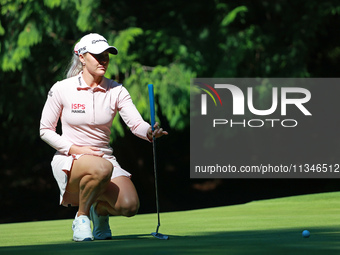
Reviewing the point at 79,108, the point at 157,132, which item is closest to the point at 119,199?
the point at 157,132

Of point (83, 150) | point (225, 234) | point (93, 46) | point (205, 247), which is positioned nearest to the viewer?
point (205, 247)

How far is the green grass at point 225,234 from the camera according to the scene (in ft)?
14.2

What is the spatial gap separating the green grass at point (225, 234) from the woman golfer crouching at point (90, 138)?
274mm

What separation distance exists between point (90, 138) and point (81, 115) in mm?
185

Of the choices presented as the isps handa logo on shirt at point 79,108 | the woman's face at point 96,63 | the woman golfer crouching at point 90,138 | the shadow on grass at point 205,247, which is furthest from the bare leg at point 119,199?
the woman's face at point 96,63

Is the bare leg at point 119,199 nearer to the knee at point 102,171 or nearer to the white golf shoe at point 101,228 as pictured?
the white golf shoe at point 101,228

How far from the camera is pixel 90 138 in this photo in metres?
5.54

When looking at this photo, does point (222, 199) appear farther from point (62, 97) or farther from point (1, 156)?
point (62, 97)

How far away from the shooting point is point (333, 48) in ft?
61.8

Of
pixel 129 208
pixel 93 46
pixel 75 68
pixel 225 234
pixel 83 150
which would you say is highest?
pixel 93 46

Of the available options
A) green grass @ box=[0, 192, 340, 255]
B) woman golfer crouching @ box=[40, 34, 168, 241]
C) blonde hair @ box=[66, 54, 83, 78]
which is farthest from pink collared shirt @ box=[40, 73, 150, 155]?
green grass @ box=[0, 192, 340, 255]

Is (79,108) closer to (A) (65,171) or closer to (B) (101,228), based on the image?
(A) (65,171)

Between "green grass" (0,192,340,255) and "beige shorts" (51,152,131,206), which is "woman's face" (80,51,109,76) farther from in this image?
"green grass" (0,192,340,255)

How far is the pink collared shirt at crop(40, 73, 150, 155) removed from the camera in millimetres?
5484
